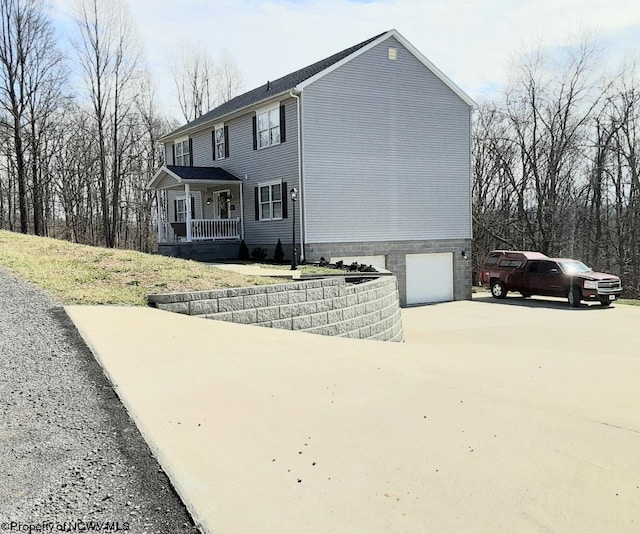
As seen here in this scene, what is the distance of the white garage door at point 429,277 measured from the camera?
21859 millimetres

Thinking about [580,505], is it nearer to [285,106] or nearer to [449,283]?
[285,106]

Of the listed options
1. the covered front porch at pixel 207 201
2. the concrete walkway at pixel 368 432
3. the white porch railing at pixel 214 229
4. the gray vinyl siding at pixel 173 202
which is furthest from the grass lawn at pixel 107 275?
the gray vinyl siding at pixel 173 202

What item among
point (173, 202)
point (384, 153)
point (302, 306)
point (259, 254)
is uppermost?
point (384, 153)

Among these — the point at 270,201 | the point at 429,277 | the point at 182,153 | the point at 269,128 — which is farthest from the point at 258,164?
the point at 429,277

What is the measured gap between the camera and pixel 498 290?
76.3ft

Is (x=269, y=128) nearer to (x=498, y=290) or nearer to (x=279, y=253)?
(x=279, y=253)

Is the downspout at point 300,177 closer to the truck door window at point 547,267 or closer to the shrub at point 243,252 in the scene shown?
the shrub at point 243,252

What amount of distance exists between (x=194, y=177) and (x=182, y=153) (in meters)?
6.32

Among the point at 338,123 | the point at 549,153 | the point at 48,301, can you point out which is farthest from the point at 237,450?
the point at 549,153

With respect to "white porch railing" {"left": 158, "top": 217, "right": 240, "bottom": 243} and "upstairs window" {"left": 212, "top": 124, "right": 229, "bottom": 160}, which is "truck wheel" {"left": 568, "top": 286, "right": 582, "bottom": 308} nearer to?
"white porch railing" {"left": 158, "top": 217, "right": 240, "bottom": 243}

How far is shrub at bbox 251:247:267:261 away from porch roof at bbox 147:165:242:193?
9.97ft

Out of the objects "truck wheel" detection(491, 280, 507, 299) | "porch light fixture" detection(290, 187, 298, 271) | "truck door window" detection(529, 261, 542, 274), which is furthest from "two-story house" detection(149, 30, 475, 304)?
"truck door window" detection(529, 261, 542, 274)

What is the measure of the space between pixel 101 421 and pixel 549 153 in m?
32.8

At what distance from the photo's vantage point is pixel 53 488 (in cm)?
309
